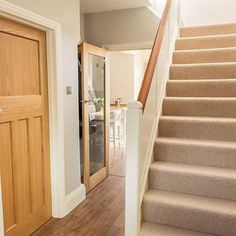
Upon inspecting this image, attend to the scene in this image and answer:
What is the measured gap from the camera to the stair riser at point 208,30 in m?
3.65

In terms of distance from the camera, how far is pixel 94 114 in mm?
3547

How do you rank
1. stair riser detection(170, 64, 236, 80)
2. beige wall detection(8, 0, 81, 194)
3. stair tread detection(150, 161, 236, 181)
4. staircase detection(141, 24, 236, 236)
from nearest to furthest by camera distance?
staircase detection(141, 24, 236, 236) < stair tread detection(150, 161, 236, 181) < beige wall detection(8, 0, 81, 194) < stair riser detection(170, 64, 236, 80)

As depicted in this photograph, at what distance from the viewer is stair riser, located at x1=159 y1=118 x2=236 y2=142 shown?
7.93 ft

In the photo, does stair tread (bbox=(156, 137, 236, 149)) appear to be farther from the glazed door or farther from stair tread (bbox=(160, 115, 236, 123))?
the glazed door

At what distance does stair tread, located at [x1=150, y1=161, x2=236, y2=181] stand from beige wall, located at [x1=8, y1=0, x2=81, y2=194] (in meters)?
0.98

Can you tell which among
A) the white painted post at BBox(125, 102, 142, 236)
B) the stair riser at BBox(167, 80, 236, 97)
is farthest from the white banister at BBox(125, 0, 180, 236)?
the stair riser at BBox(167, 80, 236, 97)

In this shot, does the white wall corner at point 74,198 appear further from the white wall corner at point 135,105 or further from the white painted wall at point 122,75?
the white painted wall at point 122,75

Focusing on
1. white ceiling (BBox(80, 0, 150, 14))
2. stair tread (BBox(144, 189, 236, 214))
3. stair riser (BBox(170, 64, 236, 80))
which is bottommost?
stair tread (BBox(144, 189, 236, 214))

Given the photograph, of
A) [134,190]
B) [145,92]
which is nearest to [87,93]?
[145,92]

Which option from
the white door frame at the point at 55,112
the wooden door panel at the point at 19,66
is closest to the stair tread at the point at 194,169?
the white door frame at the point at 55,112

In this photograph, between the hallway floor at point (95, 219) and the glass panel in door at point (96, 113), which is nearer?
the hallway floor at point (95, 219)

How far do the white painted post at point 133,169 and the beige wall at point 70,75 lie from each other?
98cm

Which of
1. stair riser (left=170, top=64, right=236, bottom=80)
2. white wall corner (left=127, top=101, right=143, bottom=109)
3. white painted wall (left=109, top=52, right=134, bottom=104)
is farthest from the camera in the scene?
white painted wall (left=109, top=52, right=134, bottom=104)

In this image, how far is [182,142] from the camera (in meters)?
2.39
